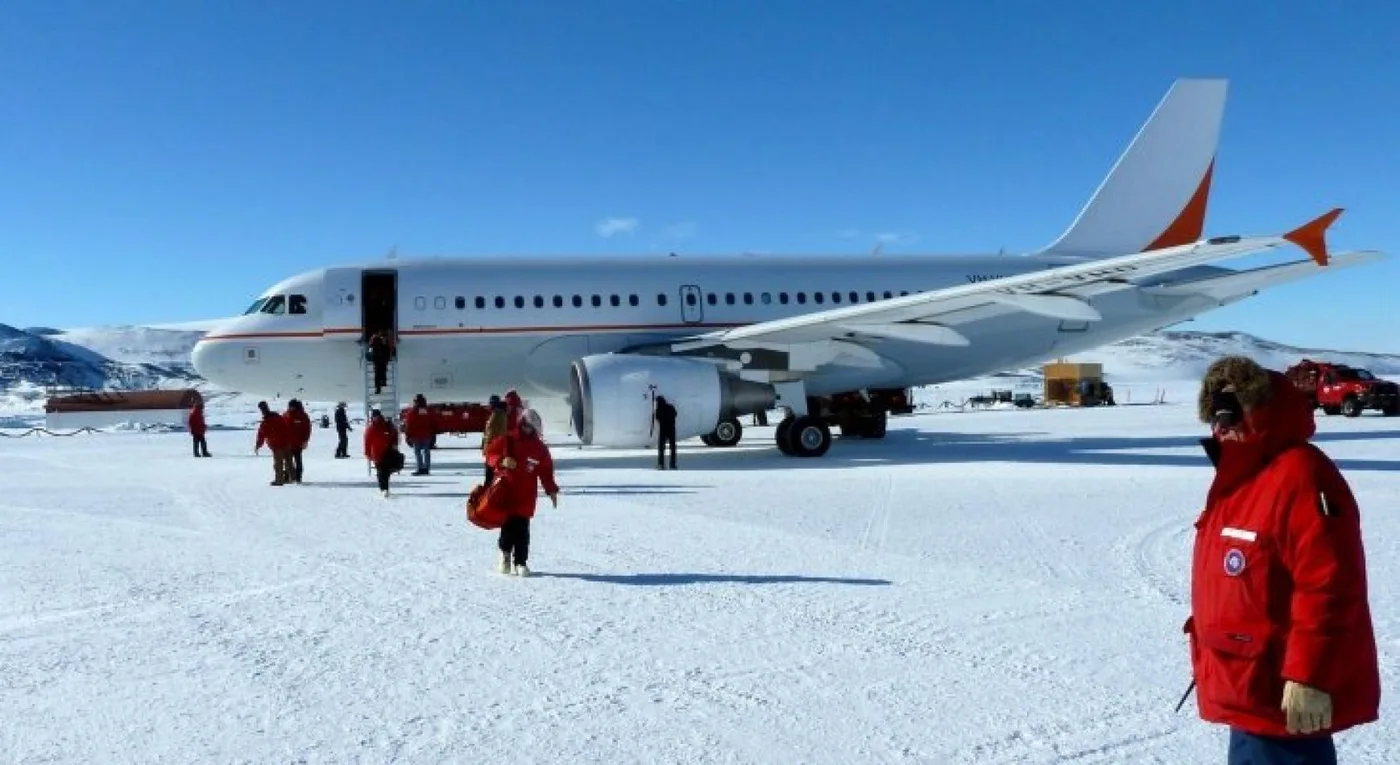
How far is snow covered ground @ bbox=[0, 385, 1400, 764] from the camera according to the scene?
161 inches

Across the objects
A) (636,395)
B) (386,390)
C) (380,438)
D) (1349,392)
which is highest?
(386,390)

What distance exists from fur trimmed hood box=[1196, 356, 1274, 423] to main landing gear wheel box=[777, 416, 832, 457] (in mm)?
14557

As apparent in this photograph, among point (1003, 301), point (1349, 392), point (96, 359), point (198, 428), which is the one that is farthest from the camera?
point (96, 359)

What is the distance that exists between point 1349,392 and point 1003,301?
2052 centimetres

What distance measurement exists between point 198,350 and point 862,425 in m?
13.4

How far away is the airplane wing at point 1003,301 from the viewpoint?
12.4 metres

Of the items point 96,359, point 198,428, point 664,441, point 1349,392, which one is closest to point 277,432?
point 664,441

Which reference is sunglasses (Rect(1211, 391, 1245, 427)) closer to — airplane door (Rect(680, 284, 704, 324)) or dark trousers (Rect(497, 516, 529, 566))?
dark trousers (Rect(497, 516, 529, 566))

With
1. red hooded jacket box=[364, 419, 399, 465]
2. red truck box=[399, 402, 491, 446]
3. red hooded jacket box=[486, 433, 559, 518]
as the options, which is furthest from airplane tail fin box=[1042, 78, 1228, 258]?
red hooded jacket box=[486, 433, 559, 518]

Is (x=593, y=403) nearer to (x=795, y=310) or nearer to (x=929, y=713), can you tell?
(x=795, y=310)

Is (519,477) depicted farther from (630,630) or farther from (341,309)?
(341,309)

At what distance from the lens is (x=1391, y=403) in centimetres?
2973

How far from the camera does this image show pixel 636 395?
15.9 metres

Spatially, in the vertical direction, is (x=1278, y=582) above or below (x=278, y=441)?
above
